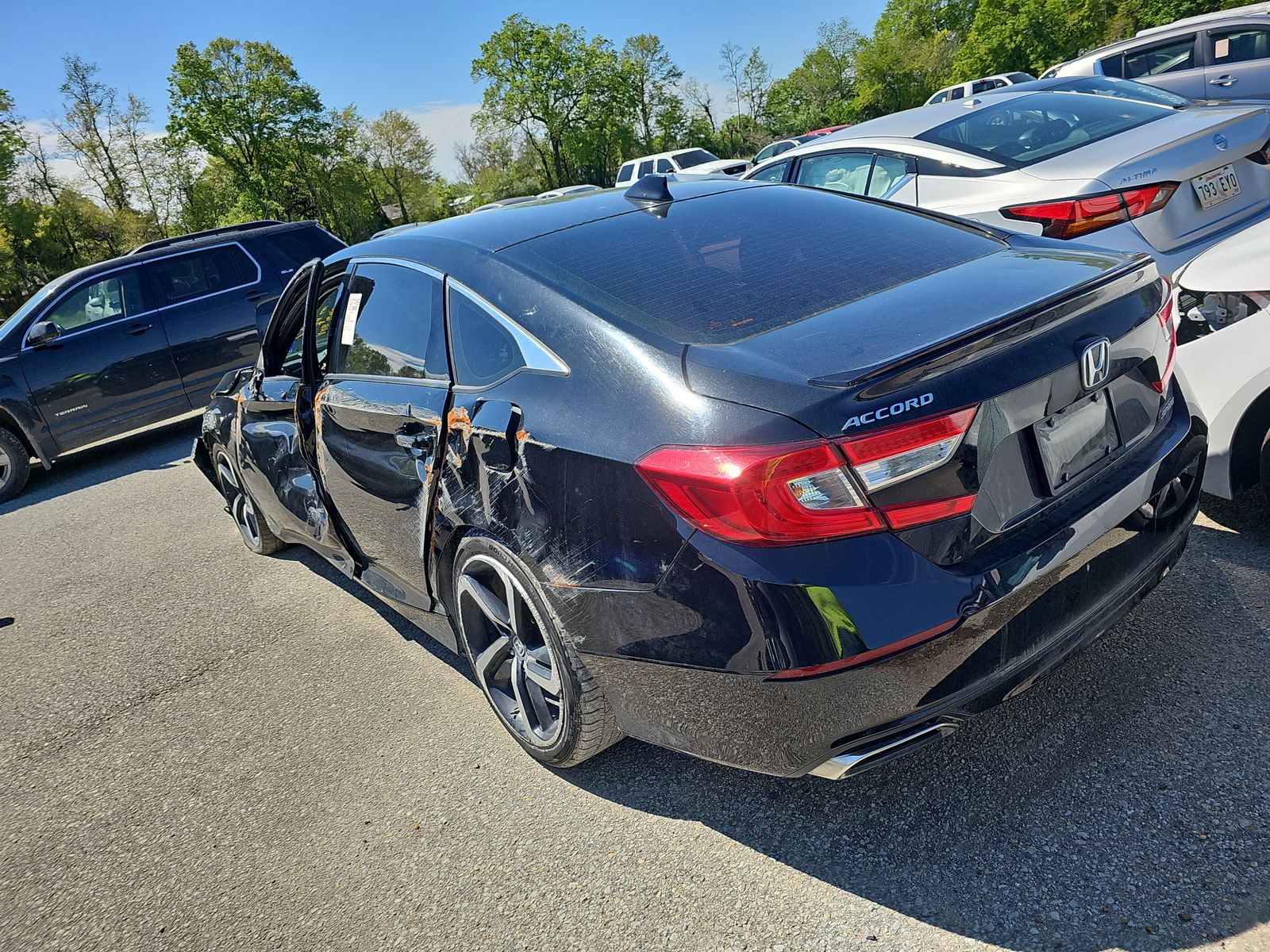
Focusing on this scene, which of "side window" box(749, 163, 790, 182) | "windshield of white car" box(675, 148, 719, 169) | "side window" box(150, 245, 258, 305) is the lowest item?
"side window" box(749, 163, 790, 182)

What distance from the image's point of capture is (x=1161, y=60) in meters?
11.4

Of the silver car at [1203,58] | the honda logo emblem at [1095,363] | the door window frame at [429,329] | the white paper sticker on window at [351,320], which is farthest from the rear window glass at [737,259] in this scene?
the silver car at [1203,58]

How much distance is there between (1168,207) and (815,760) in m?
3.74

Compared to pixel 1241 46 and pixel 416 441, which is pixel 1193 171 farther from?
pixel 1241 46

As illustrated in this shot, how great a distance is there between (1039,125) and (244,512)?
519cm

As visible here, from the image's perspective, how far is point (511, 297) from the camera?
2.64m

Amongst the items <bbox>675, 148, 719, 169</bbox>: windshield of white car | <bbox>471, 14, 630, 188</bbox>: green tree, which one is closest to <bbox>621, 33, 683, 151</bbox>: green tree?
<bbox>471, 14, 630, 188</bbox>: green tree

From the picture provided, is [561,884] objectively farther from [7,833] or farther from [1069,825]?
[7,833]

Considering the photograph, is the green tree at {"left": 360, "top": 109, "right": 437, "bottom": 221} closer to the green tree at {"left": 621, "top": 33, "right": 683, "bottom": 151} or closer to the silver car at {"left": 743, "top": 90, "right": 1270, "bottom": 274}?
the green tree at {"left": 621, "top": 33, "right": 683, "bottom": 151}

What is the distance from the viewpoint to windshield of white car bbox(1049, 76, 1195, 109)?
19.2 ft

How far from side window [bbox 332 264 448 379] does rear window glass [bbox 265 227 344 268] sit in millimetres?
7048

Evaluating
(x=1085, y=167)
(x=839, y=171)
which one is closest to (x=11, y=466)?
(x=839, y=171)

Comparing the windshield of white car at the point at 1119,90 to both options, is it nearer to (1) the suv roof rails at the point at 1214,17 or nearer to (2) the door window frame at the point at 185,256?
(1) the suv roof rails at the point at 1214,17

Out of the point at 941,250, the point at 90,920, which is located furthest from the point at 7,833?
the point at 941,250
